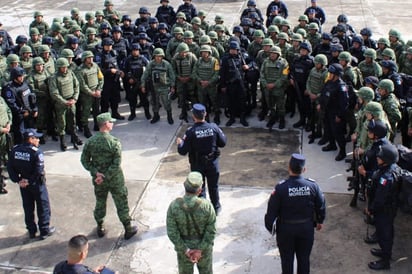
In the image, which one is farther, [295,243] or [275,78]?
[275,78]

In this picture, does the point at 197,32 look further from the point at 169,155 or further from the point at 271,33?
the point at 169,155

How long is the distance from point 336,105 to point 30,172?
5.44 m

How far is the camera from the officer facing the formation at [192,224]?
5.70 meters

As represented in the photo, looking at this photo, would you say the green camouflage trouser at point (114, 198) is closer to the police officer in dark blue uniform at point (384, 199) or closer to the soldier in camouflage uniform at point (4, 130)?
the soldier in camouflage uniform at point (4, 130)

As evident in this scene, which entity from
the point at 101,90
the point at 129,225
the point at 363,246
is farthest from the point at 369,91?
the point at 101,90

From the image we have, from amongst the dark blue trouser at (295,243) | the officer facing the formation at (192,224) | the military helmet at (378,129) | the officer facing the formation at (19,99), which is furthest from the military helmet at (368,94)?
the officer facing the formation at (19,99)

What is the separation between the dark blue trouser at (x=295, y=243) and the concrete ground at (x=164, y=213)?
28.9 inches

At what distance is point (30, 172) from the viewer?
24.1ft

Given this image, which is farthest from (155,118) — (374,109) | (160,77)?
(374,109)

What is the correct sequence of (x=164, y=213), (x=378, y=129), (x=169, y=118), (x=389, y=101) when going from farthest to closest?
(x=169, y=118)
(x=389, y=101)
(x=164, y=213)
(x=378, y=129)

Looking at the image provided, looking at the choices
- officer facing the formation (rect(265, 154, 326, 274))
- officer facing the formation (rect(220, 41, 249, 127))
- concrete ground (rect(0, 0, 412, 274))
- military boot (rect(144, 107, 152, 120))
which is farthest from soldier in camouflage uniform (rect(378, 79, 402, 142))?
military boot (rect(144, 107, 152, 120))

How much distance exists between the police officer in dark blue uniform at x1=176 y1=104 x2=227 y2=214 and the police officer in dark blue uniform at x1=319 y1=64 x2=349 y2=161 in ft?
9.57

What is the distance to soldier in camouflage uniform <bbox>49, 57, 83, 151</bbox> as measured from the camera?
10148mm

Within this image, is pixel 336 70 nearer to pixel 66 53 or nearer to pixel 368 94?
pixel 368 94
